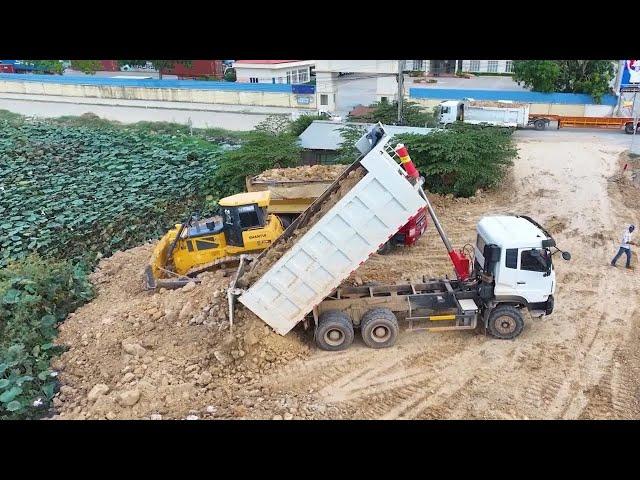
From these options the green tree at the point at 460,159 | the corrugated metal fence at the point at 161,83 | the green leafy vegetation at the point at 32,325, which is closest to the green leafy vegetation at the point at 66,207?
the green leafy vegetation at the point at 32,325

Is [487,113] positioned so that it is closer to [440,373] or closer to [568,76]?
[568,76]

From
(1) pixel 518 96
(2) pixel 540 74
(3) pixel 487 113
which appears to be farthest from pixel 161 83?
(2) pixel 540 74

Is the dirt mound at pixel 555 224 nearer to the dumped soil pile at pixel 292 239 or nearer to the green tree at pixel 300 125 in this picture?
the dumped soil pile at pixel 292 239

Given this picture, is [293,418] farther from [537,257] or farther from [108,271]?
[108,271]

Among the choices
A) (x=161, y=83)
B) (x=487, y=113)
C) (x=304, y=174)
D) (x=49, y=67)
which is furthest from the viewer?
(x=49, y=67)

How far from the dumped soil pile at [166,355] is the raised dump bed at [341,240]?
21.4 inches

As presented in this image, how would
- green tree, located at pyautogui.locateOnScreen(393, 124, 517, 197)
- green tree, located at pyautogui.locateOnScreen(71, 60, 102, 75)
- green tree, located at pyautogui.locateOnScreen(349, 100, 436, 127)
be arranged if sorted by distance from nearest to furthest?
green tree, located at pyautogui.locateOnScreen(393, 124, 517, 197)
green tree, located at pyautogui.locateOnScreen(349, 100, 436, 127)
green tree, located at pyautogui.locateOnScreen(71, 60, 102, 75)

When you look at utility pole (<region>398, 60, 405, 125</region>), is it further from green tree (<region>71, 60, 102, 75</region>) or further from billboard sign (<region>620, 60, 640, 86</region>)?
green tree (<region>71, 60, 102, 75</region>)

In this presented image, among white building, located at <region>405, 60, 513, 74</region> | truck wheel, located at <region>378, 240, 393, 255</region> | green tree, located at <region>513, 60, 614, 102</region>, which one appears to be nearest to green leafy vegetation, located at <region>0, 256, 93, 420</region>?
truck wheel, located at <region>378, 240, 393, 255</region>

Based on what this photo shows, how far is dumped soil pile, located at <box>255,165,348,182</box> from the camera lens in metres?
14.4

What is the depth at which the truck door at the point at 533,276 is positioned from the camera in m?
8.73

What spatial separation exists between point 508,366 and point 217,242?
6519 mm

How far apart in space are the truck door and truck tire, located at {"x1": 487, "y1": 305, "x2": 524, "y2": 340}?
35cm

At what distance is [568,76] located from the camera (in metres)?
29.5
